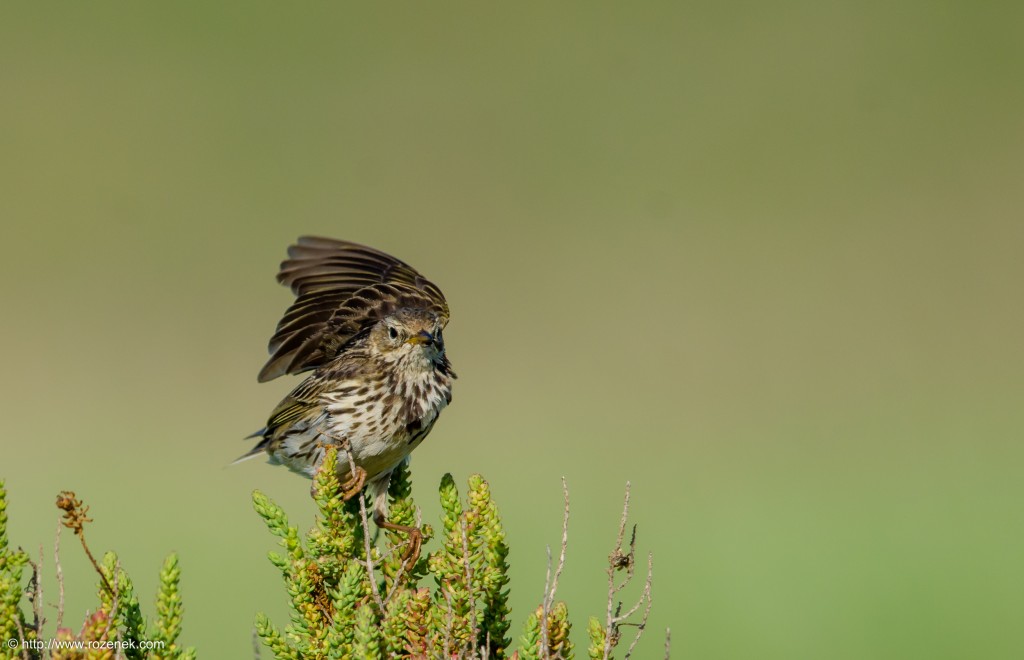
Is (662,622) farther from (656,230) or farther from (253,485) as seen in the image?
(656,230)

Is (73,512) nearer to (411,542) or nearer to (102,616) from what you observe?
(102,616)

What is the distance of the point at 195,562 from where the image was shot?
43.5ft

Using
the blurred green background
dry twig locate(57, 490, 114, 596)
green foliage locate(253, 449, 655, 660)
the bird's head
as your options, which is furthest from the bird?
the blurred green background

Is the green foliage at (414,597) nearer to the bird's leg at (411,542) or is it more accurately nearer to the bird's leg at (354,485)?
the bird's leg at (411,542)

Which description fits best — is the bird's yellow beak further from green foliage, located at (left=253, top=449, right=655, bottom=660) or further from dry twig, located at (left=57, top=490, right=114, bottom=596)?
dry twig, located at (left=57, top=490, right=114, bottom=596)

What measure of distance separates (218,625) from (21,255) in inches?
536

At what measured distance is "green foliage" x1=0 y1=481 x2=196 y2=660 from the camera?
4477mm

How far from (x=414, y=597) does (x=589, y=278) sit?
1814 cm

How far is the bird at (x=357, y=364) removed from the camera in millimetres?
6680

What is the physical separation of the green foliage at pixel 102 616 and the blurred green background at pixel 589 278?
6.19 metres

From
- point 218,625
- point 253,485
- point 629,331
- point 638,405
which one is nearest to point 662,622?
point 218,625

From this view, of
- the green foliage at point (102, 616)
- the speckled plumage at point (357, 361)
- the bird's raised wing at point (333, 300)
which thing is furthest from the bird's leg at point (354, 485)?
the green foliage at point (102, 616)

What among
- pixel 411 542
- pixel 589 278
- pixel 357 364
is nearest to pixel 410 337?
pixel 357 364

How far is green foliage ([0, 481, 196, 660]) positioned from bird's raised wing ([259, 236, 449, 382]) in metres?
2.55
